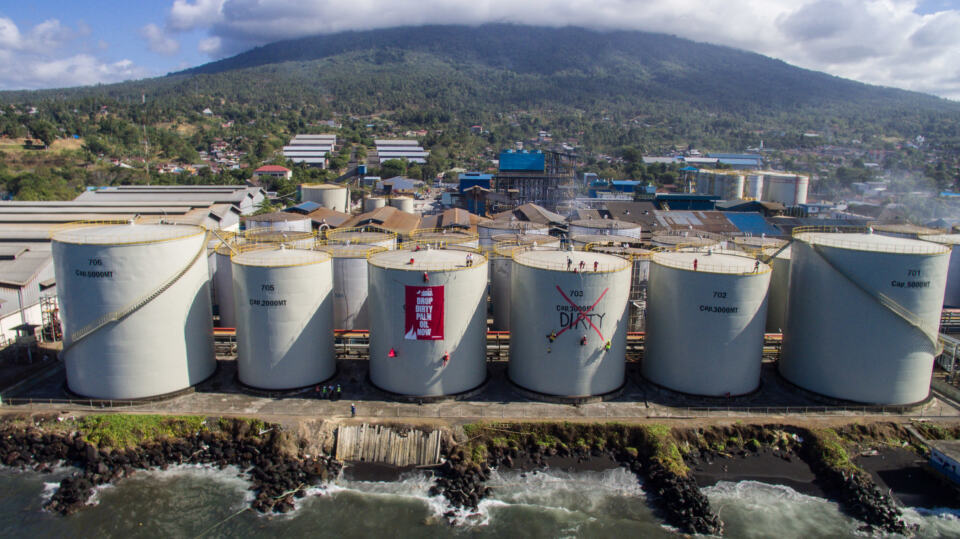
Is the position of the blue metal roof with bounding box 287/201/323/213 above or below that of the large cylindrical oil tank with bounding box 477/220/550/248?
below

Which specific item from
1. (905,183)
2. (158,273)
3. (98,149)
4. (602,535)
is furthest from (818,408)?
(98,149)

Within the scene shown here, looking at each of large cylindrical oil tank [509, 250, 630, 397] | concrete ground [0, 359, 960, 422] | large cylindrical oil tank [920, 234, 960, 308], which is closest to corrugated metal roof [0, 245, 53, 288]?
concrete ground [0, 359, 960, 422]

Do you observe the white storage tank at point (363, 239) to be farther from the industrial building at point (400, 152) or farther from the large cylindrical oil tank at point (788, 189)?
the industrial building at point (400, 152)

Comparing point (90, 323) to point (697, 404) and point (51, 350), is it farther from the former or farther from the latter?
point (697, 404)

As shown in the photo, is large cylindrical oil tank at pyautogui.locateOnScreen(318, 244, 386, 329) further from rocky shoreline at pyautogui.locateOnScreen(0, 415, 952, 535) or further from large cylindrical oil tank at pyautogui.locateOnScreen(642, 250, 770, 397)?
large cylindrical oil tank at pyautogui.locateOnScreen(642, 250, 770, 397)

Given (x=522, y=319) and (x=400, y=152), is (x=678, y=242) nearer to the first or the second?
(x=522, y=319)

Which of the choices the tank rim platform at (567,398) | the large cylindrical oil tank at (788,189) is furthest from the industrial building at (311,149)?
the tank rim platform at (567,398)
